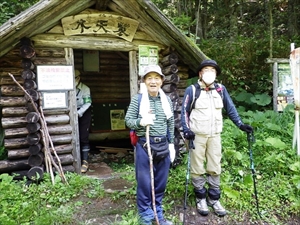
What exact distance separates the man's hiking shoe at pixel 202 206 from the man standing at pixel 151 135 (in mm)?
676

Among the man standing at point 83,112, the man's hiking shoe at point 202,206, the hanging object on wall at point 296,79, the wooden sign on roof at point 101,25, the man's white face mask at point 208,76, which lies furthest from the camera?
the man standing at point 83,112

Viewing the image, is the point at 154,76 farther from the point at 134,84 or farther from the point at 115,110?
the point at 115,110

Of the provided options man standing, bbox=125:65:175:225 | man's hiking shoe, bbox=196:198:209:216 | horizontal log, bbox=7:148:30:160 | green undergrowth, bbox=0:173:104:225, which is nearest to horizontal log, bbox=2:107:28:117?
horizontal log, bbox=7:148:30:160

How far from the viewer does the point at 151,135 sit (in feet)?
10.9

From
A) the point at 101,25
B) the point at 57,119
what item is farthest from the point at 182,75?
the point at 57,119

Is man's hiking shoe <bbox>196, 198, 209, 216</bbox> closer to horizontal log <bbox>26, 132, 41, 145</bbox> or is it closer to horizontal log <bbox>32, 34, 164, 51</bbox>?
horizontal log <bbox>26, 132, 41, 145</bbox>

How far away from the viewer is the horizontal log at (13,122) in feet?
15.6

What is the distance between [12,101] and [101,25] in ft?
7.19

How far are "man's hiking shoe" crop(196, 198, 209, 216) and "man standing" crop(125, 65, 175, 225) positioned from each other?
26.6 inches

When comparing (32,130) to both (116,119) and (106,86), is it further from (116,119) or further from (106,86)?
(106,86)

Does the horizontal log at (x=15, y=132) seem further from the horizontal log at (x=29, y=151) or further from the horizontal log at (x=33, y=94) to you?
the horizontal log at (x=33, y=94)

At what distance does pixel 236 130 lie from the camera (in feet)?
21.7

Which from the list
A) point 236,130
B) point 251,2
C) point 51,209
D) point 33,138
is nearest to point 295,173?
point 236,130

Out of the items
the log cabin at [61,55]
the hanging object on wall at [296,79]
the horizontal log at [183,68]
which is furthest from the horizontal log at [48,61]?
the hanging object on wall at [296,79]
